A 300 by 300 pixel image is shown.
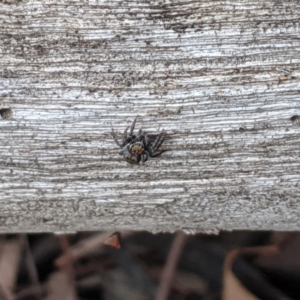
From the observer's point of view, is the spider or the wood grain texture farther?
the spider

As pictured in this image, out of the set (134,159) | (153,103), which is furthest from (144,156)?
(153,103)

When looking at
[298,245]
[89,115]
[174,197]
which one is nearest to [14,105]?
[89,115]

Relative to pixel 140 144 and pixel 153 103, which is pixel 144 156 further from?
pixel 153 103

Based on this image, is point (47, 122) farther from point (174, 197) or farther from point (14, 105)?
point (174, 197)

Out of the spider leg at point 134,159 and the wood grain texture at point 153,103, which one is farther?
the spider leg at point 134,159

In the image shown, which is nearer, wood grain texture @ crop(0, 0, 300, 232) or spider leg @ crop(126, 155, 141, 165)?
wood grain texture @ crop(0, 0, 300, 232)
